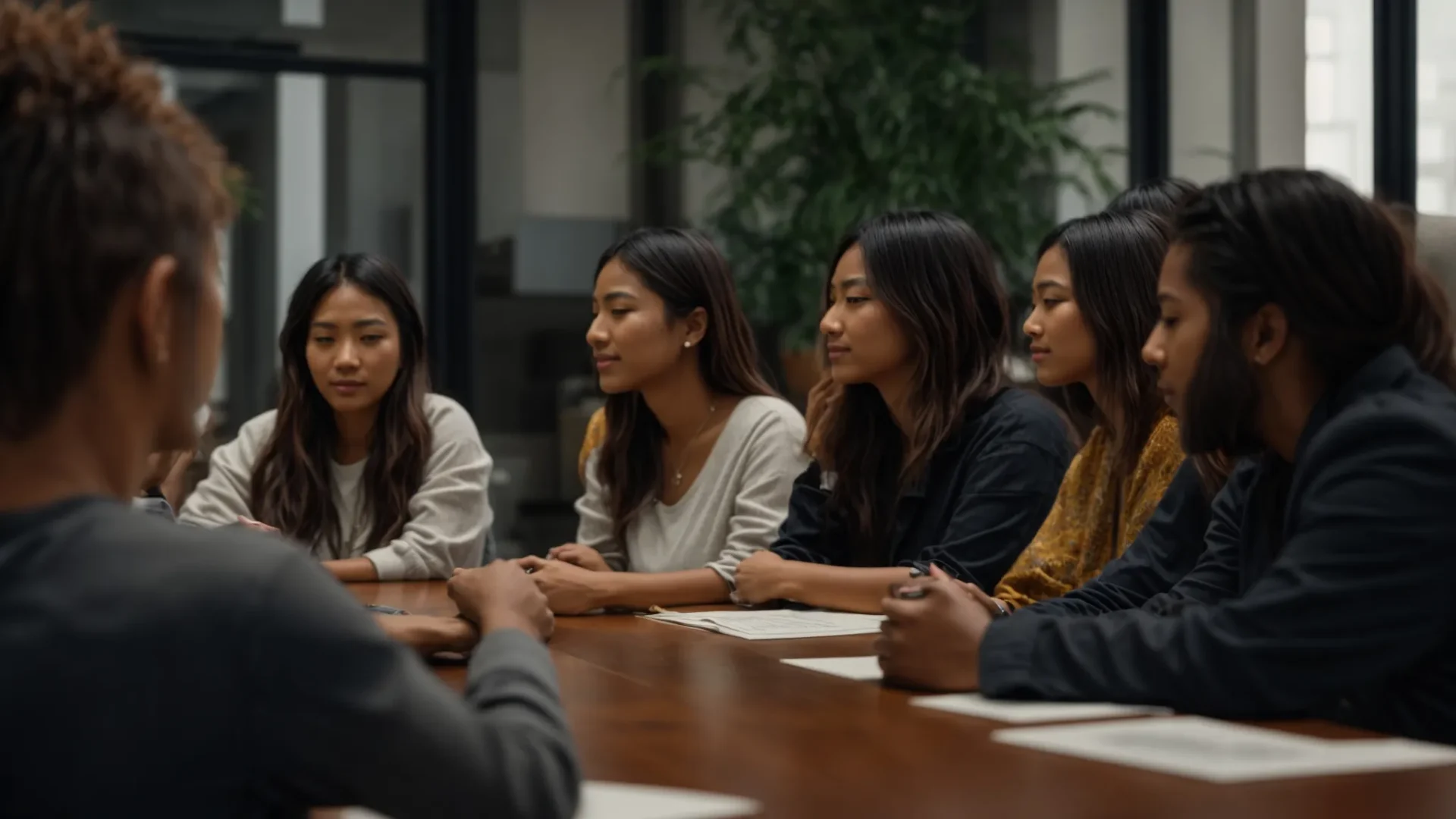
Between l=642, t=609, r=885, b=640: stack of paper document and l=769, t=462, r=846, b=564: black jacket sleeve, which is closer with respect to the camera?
l=642, t=609, r=885, b=640: stack of paper document

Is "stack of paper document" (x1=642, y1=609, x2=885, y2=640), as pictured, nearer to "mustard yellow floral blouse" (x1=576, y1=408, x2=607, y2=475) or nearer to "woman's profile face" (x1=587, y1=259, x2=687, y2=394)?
"woman's profile face" (x1=587, y1=259, x2=687, y2=394)

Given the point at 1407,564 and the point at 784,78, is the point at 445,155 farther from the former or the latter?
the point at 1407,564

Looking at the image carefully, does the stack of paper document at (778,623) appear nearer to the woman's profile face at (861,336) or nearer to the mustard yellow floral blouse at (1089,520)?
the mustard yellow floral blouse at (1089,520)

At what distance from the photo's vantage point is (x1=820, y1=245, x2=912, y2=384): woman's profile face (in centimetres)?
283

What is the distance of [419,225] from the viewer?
6.17 meters

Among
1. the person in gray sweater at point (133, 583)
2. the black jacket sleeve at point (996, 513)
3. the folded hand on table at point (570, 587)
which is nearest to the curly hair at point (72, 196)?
the person in gray sweater at point (133, 583)

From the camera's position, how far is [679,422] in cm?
326

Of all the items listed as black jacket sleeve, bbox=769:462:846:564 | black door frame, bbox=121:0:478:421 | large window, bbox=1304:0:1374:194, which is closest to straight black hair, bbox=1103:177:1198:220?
black jacket sleeve, bbox=769:462:846:564

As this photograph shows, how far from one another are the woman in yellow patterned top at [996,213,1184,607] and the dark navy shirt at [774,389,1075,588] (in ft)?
0.32

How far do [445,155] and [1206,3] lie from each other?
2772 millimetres

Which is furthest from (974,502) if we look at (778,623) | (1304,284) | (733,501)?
(1304,284)

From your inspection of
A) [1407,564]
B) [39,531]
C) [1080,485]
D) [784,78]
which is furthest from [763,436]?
[784,78]

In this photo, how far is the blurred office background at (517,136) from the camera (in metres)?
5.84

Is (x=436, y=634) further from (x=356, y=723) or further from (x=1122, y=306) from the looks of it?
(x=1122, y=306)
